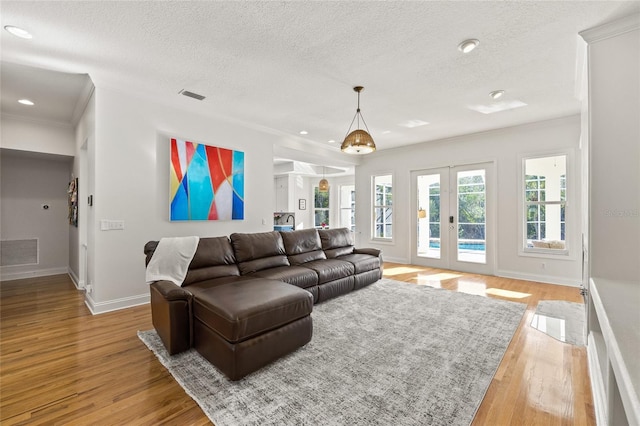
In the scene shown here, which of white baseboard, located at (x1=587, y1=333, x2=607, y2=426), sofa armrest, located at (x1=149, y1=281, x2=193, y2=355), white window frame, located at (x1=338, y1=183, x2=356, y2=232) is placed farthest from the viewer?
white window frame, located at (x1=338, y1=183, x2=356, y2=232)

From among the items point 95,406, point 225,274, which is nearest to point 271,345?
point 95,406

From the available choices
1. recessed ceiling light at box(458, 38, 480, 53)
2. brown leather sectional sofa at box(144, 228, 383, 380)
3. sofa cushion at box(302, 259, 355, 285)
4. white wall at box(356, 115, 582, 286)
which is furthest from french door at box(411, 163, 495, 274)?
recessed ceiling light at box(458, 38, 480, 53)

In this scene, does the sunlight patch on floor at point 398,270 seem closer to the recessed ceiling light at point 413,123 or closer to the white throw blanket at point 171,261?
the recessed ceiling light at point 413,123

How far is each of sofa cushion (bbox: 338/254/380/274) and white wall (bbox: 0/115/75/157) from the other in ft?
16.5

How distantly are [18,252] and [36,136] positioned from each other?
2136 mm

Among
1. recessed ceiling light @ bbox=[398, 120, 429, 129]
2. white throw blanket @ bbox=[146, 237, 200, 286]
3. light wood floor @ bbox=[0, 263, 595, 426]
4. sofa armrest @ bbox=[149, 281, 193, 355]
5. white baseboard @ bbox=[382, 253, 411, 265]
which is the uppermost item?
recessed ceiling light @ bbox=[398, 120, 429, 129]

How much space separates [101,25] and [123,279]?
9.00 feet

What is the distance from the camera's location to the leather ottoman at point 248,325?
194 cm

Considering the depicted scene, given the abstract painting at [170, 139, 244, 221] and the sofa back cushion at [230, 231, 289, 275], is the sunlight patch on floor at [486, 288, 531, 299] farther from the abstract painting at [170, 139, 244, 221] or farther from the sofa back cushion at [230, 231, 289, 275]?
the abstract painting at [170, 139, 244, 221]

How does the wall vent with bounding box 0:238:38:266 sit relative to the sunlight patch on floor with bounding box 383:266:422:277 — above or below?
above

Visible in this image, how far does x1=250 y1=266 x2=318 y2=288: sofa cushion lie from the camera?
3.26 m

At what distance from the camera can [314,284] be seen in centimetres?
352

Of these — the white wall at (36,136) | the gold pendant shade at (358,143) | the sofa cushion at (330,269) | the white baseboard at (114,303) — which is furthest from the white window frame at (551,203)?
the white wall at (36,136)

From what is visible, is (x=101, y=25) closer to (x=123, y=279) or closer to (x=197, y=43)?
(x=197, y=43)
